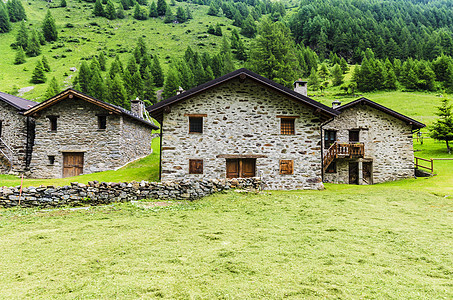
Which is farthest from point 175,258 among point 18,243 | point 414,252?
point 414,252

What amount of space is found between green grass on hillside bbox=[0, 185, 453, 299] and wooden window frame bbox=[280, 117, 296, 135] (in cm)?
641

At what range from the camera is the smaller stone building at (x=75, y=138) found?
62.4 ft

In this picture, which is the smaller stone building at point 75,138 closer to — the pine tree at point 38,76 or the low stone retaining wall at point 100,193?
the low stone retaining wall at point 100,193

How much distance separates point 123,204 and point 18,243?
14.1ft

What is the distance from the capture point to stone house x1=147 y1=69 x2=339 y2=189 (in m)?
14.4

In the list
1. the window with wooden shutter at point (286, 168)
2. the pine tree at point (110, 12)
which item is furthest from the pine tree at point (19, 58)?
the window with wooden shutter at point (286, 168)

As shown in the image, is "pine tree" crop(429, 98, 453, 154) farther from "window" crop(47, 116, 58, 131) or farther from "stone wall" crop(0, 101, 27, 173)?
"stone wall" crop(0, 101, 27, 173)

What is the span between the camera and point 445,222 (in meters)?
7.46

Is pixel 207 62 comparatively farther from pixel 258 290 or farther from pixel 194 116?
pixel 258 290

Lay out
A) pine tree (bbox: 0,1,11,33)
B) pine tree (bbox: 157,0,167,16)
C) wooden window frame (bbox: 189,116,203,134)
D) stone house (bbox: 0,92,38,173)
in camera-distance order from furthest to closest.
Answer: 1. pine tree (bbox: 157,0,167,16)
2. pine tree (bbox: 0,1,11,33)
3. stone house (bbox: 0,92,38,173)
4. wooden window frame (bbox: 189,116,203,134)

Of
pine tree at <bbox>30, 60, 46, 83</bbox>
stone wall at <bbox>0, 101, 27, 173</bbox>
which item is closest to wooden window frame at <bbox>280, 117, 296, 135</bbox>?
stone wall at <bbox>0, 101, 27, 173</bbox>

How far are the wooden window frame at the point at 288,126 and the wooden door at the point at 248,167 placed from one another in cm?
261

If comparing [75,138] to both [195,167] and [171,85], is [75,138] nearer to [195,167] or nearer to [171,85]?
[195,167]

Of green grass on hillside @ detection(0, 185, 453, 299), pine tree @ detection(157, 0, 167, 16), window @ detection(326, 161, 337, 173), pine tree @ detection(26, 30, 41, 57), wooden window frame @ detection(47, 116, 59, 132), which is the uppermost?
pine tree @ detection(157, 0, 167, 16)
